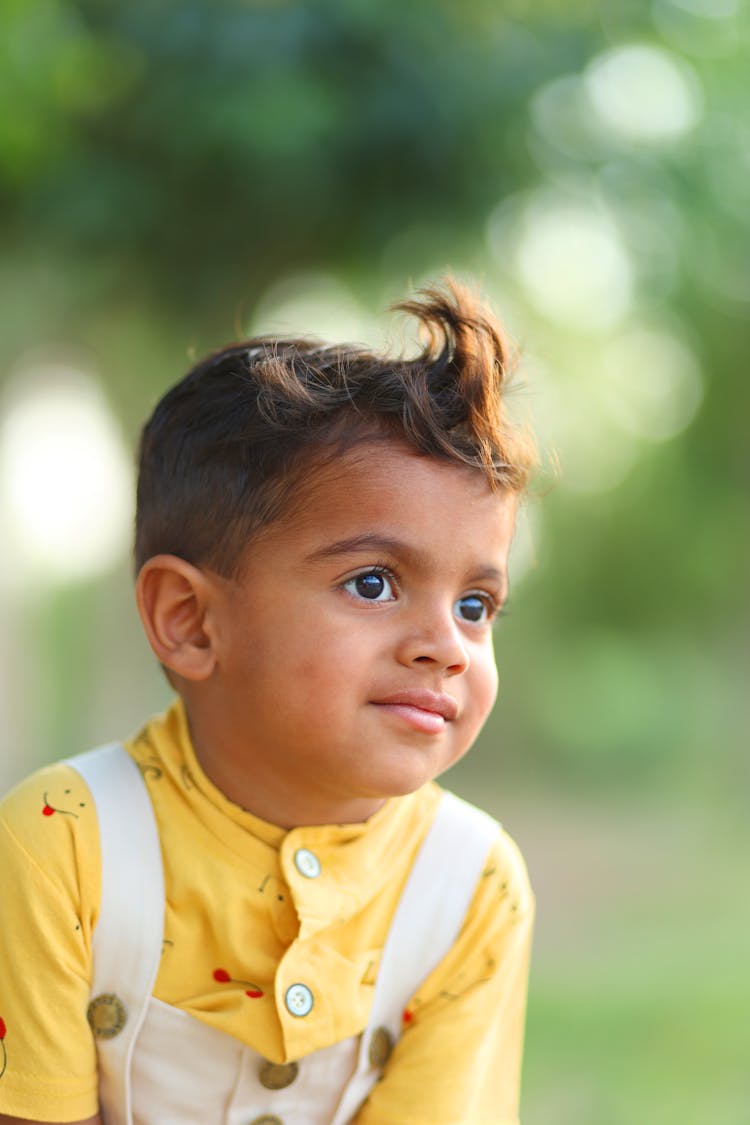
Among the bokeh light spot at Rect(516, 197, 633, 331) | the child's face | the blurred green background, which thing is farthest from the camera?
the bokeh light spot at Rect(516, 197, 633, 331)

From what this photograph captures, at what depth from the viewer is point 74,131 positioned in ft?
11.3

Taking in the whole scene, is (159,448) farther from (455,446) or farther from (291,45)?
(291,45)

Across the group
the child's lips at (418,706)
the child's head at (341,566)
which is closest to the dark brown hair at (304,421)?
the child's head at (341,566)

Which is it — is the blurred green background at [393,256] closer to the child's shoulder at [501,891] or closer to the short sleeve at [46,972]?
the child's shoulder at [501,891]

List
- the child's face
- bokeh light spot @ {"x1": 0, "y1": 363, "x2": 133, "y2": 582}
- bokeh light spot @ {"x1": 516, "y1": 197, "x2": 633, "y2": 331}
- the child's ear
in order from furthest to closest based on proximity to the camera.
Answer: bokeh light spot @ {"x1": 0, "y1": 363, "x2": 133, "y2": 582} < bokeh light spot @ {"x1": 516, "y1": 197, "x2": 633, "y2": 331} < the child's ear < the child's face

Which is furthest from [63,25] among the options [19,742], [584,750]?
[584,750]

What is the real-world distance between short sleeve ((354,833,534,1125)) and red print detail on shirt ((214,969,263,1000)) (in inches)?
7.7

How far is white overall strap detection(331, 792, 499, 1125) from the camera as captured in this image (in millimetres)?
1501

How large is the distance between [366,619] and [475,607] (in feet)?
0.53

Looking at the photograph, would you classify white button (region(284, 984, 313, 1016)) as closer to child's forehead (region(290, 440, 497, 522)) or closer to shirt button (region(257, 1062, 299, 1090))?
shirt button (region(257, 1062, 299, 1090))

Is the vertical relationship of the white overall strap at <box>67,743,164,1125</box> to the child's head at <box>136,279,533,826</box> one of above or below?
below

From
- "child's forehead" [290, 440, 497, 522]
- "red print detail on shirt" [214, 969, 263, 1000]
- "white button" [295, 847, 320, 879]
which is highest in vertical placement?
"child's forehead" [290, 440, 497, 522]

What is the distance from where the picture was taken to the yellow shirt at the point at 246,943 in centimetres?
140

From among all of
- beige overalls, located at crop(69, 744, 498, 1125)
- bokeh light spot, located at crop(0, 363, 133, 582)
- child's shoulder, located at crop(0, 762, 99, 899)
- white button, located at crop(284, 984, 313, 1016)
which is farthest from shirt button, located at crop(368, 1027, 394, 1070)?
bokeh light spot, located at crop(0, 363, 133, 582)
